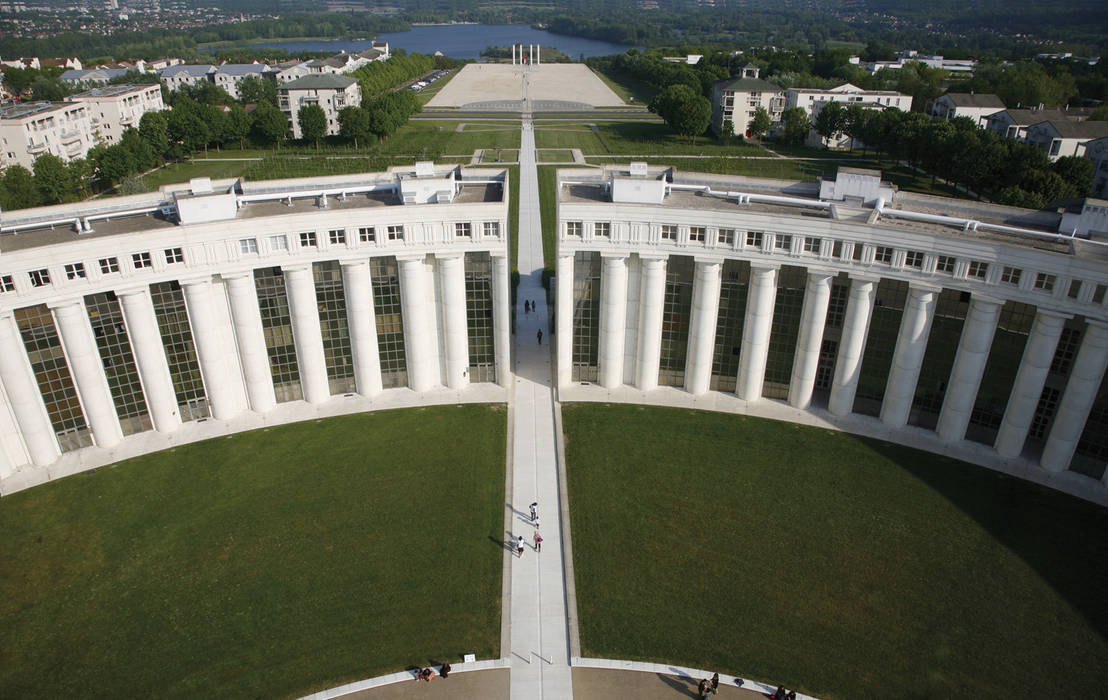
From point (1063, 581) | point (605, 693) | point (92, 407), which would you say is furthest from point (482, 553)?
point (1063, 581)

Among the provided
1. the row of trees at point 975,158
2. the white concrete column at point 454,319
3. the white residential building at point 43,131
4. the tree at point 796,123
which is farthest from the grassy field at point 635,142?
the white concrete column at point 454,319

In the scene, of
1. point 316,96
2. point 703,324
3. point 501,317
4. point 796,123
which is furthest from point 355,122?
point 703,324

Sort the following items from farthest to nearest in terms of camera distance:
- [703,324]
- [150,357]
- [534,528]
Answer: [703,324] < [150,357] < [534,528]

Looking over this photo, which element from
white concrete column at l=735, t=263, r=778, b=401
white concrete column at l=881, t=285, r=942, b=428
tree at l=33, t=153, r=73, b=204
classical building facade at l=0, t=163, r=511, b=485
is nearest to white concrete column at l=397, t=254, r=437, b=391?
classical building facade at l=0, t=163, r=511, b=485

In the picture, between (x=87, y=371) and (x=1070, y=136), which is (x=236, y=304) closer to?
(x=87, y=371)

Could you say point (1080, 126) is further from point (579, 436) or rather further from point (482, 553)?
point (482, 553)

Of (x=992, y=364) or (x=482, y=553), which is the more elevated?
(x=992, y=364)
